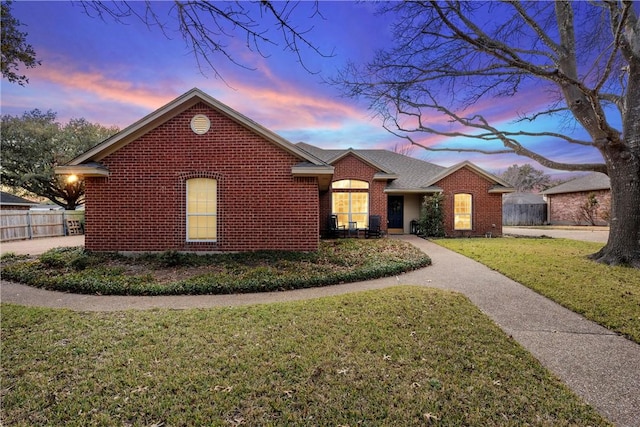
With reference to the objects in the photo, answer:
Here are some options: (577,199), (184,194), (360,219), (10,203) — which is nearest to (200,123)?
(184,194)

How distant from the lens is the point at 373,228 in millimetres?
14703

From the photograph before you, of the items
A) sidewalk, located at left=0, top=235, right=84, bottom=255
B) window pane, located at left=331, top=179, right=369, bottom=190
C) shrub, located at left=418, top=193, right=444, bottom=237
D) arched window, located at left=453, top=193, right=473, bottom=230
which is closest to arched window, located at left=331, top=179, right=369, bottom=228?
window pane, located at left=331, top=179, right=369, bottom=190

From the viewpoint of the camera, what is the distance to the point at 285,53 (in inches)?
134

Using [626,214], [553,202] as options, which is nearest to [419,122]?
[626,214]

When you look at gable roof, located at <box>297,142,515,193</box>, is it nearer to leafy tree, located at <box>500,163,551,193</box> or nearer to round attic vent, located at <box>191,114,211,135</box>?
round attic vent, located at <box>191,114,211,135</box>

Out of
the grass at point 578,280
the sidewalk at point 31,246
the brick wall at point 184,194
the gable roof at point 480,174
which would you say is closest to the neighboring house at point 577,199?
the gable roof at point 480,174

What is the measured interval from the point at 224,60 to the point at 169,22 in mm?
611

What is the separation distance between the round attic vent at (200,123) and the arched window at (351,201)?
8.25 meters

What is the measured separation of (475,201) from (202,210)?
14747 mm

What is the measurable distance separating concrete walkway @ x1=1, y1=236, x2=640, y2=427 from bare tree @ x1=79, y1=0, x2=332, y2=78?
407 cm

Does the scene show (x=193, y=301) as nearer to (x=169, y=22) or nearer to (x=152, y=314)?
(x=152, y=314)

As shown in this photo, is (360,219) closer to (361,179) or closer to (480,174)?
(361,179)

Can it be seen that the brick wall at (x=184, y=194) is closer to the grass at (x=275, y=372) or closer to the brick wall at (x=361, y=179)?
the grass at (x=275, y=372)

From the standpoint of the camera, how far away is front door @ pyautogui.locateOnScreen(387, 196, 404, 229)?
1802cm
